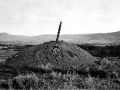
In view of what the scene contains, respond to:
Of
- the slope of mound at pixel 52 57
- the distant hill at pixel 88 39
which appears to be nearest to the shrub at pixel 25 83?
the slope of mound at pixel 52 57

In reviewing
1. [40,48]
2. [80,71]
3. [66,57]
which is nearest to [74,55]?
[66,57]

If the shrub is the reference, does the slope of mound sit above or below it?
above

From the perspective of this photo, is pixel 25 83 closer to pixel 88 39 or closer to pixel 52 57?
pixel 52 57

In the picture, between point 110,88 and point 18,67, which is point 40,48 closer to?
point 18,67

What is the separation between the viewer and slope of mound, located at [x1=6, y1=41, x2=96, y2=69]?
1539 centimetres

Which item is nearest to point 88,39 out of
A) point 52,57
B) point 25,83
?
point 52,57

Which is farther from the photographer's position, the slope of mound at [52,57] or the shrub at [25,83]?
the slope of mound at [52,57]

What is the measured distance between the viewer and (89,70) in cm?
1352

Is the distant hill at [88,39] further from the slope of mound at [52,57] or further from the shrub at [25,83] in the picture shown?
the shrub at [25,83]

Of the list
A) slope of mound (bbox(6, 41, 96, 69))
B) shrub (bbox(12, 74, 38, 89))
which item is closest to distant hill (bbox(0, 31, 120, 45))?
slope of mound (bbox(6, 41, 96, 69))

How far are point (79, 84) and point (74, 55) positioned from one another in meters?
6.69

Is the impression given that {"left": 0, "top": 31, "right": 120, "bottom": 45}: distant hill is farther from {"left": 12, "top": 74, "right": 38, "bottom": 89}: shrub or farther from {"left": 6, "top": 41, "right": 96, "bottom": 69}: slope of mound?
{"left": 12, "top": 74, "right": 38, "bottom": 89}: shrub

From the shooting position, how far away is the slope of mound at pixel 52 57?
50.5ft

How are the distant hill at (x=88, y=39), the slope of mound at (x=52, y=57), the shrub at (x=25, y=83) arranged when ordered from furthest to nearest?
the distant hill at (x=88, y=39), the slope of mound at (x=52, y=57), the shrub at (x=25, y=83)
